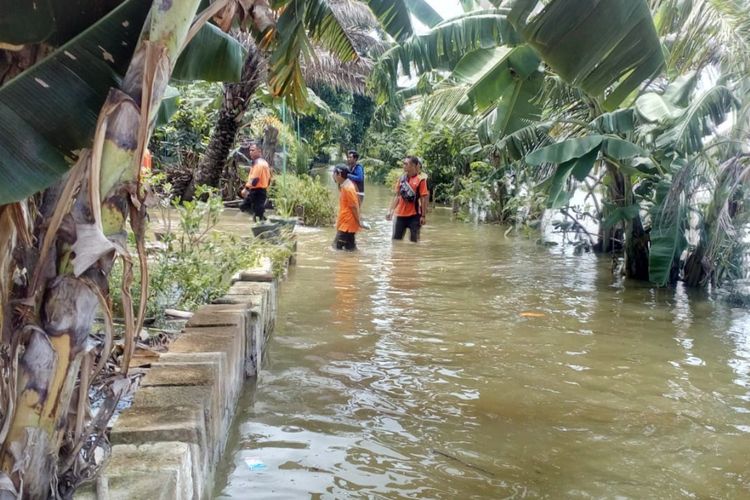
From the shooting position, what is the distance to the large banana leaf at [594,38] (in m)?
4.24

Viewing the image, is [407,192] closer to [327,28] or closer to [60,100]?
[327,28]

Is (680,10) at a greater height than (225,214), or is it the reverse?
(680,10)

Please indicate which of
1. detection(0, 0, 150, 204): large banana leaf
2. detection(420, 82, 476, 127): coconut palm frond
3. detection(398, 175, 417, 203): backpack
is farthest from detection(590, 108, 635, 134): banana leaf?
detection(0, 0, 150, 204): large banana leaf

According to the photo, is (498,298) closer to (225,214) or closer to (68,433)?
(68,433)

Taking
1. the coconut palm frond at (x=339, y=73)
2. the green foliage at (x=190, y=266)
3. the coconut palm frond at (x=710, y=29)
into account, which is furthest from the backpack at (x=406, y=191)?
the coconut palm frond at (x=339, y=73)

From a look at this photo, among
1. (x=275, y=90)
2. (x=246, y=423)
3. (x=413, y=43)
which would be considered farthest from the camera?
(x=413, y=43)

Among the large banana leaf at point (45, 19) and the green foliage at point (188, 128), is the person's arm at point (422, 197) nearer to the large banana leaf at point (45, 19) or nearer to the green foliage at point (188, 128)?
the green foliage at point (188, 128)

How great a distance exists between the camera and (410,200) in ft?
42.5

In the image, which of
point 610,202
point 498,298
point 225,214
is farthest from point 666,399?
point 225,214

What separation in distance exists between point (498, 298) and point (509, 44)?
3.18m

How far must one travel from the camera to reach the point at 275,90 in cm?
643

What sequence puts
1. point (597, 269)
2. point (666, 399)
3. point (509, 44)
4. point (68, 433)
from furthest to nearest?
point (597, 269) < point (509, 44) < point (666, 399) < point (68, 433)

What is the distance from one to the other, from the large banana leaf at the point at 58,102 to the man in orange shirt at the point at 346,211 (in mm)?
8669

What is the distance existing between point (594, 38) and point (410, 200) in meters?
8.69
